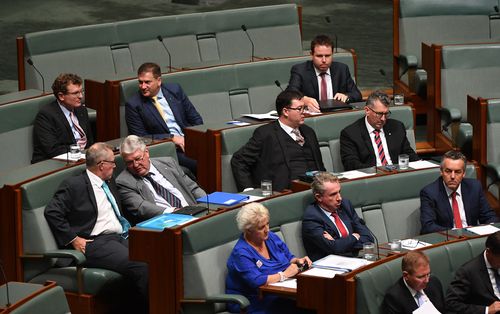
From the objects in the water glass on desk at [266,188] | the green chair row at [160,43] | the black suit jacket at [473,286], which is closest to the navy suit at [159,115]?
the green chair row at [160,43]

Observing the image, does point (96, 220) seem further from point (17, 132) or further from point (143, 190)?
point (17, 132)

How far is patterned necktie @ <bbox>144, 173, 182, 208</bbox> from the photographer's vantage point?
138 inches

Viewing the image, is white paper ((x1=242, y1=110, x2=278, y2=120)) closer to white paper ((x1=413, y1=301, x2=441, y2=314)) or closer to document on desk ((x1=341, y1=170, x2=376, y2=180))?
document on desk ((x1=341, y1=170, x2=376, y2=180))

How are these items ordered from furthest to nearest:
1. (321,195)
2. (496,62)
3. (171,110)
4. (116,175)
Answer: (496,62), (171,110), (116,175), (321,195)

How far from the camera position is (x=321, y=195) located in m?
3.29

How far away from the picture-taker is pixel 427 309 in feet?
9.57

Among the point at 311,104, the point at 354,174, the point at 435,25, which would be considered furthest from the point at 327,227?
the point at 435,25

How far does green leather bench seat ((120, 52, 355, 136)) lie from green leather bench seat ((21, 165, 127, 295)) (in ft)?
3.24

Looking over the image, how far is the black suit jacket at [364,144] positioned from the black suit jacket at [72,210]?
92 centimetres

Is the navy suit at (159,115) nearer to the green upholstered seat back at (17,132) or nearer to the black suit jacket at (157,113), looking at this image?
the black suit jacket at (157,113)

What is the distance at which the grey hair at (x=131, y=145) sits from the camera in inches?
136

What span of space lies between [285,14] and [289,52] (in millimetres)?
161

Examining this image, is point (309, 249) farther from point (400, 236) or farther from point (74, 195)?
point (74, 195)

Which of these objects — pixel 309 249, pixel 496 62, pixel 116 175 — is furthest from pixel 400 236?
pixel 496 62
